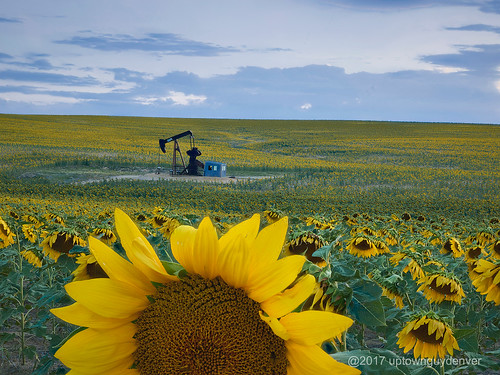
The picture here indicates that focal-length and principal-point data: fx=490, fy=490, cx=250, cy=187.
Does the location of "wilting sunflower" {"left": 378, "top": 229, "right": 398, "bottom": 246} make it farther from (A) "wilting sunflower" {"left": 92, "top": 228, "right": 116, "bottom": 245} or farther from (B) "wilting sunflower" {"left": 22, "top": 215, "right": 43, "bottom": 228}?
(B) "wilting sunflower" {"left": 22, "top": 215, "right": 43, "bottom": 228}

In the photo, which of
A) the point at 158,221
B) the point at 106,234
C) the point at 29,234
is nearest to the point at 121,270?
the point at 106,234

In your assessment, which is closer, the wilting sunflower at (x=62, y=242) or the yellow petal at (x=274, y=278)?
the yellow petal at (x=274, y=278)

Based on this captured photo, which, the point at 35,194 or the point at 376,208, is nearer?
the point at 376,208

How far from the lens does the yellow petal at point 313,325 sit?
70 centimetres

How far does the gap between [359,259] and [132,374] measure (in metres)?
3.85

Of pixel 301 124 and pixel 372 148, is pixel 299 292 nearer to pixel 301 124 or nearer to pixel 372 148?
pixel 372 148

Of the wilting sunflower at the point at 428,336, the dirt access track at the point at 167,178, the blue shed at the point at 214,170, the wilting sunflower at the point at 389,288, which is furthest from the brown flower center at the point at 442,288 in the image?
the blue shed at the point at 214,170

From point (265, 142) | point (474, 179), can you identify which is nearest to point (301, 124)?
point (265, 142)

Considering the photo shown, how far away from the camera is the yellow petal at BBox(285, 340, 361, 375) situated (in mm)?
749

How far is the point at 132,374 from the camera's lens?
2.90 feet

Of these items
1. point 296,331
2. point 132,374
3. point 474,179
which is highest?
point 296,331

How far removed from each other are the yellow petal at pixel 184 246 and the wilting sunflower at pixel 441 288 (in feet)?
9.47

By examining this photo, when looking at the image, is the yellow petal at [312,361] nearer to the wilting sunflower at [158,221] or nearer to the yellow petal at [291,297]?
the yellow petal at [291,297]

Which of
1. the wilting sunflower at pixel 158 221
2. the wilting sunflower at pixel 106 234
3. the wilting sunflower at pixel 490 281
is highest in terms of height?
the wilting sunflower at pixel 106 234
